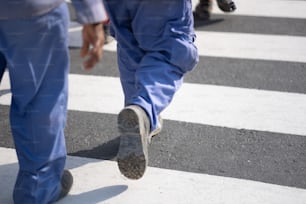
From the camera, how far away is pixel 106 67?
14.9ft

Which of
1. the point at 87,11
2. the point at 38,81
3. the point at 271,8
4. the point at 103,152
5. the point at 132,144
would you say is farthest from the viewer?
the point at 271,8

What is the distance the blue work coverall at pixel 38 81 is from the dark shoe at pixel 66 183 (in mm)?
53

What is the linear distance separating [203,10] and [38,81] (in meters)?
3.53

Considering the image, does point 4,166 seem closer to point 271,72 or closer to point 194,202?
point 194,202

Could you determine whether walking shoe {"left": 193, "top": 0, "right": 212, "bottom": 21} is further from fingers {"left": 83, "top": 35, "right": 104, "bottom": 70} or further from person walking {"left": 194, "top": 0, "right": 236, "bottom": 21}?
fingers {"left": 83, "top": 35, "right": 104, "bottom": 70}

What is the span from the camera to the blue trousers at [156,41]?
2633 mm

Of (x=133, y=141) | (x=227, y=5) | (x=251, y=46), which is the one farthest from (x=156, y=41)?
(x=227, y=5)

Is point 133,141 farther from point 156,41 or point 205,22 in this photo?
point 205,22

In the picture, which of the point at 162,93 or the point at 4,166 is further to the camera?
the point at 4,166

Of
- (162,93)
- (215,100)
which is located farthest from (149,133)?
(215,100)

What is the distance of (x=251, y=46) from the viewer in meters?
4.86

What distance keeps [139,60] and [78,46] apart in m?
2.36

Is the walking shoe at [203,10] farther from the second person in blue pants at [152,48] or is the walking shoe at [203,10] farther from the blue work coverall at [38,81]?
the blue work coverall at [38,81]

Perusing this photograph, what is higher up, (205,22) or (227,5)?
(227,5)
